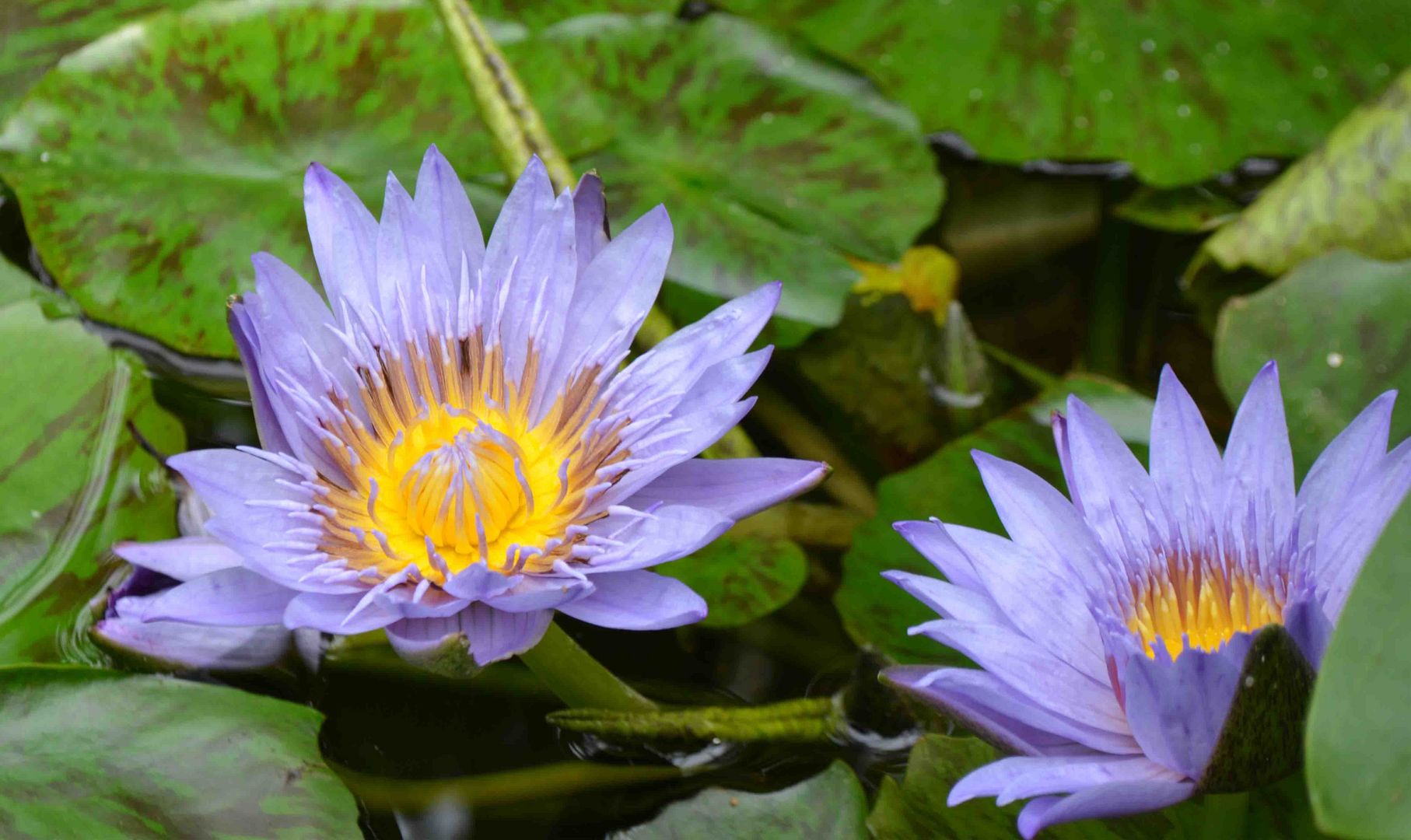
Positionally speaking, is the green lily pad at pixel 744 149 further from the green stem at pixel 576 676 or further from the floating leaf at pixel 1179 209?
the green stem at pixel 576 676

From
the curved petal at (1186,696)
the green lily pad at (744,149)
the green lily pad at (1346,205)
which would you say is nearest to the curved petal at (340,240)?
the green lily pad at (744,149)

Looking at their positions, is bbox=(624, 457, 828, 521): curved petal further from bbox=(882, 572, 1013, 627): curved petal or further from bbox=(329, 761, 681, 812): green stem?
bbox=(329, 761, 681, 812): green stem

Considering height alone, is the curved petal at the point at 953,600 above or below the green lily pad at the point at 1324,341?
above

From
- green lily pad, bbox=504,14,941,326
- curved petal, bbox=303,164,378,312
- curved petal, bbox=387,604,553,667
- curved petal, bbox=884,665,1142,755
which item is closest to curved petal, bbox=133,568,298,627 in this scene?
curved petal, bbox=387,604,553,667

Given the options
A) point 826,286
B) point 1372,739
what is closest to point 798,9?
point 826,286

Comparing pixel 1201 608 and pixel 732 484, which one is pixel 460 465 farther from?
pixel 1201 608

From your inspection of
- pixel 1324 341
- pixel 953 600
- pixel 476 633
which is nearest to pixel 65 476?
pixel 476 633
